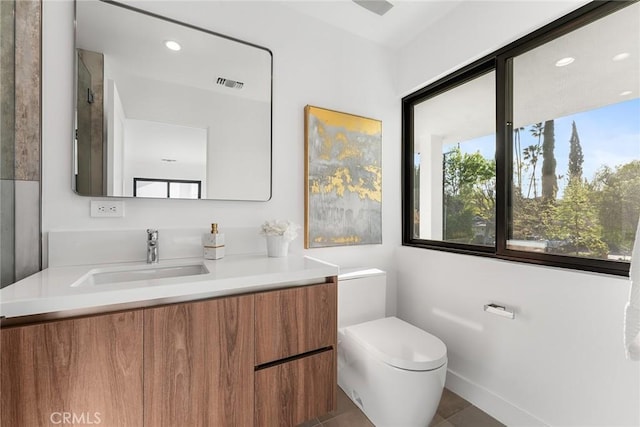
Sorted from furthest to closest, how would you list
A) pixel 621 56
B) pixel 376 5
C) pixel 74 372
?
pixel 376 5
pixel 621 56
pixel 74 372

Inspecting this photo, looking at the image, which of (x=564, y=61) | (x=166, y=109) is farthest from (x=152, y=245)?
(x=564, y=61)

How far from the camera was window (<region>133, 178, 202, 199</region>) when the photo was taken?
1.34 m

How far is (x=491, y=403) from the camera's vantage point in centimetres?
146

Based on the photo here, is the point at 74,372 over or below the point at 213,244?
below

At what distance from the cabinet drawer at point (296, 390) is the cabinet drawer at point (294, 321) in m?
0.05

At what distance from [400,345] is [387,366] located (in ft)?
0.45

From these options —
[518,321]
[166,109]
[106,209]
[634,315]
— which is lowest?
[518,321]

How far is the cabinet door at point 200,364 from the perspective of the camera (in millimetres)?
920

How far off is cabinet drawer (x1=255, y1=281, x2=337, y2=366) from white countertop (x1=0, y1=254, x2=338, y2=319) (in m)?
0.05

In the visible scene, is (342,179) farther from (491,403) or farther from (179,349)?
(491,403)

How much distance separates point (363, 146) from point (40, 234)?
181 centimetres

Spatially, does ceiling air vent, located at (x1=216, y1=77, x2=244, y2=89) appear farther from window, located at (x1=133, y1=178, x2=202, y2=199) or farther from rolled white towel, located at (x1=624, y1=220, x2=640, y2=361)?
rolled white towel, located at (x1=624, y1=220, x2=640, y2=361)

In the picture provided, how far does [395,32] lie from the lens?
1.94 metres

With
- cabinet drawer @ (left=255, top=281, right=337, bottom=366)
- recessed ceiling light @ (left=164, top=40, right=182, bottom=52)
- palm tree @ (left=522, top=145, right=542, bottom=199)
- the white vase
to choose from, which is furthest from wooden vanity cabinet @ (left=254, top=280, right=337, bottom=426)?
recessed ceiling light @ (left=164, top=40, right=182, bottom=52)
